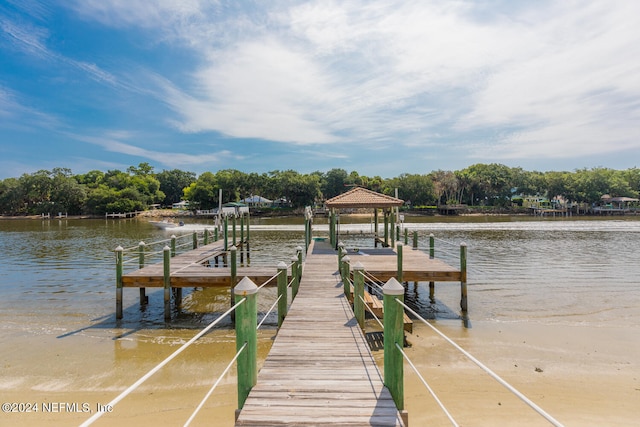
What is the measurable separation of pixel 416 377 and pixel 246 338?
4.47m

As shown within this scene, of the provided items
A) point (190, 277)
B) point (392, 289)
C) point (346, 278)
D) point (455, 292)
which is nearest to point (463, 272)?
point (455, 292)

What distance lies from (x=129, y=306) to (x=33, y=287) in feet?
19.3

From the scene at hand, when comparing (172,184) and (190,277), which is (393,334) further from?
(172,184)

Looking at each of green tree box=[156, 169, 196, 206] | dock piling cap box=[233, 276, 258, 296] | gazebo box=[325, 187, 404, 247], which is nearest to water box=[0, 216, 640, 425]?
dock piling cap box=[233, 276, 258, 296]

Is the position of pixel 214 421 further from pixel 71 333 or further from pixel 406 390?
pixel 71 333

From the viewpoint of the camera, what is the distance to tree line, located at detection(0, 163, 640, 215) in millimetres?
76188

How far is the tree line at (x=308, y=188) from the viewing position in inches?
3000

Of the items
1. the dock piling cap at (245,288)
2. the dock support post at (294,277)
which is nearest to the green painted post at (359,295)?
the dock support post at (294,277)

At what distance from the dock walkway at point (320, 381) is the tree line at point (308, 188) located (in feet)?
228

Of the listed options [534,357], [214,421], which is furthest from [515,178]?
[214,421]

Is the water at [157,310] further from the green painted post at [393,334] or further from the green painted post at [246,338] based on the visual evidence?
the green painted post at [393,334]

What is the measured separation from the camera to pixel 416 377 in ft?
23.1

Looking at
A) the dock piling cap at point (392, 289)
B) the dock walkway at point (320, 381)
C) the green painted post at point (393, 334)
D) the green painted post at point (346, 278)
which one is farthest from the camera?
the green painted post at point (346, 278)

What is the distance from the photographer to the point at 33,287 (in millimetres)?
14922
